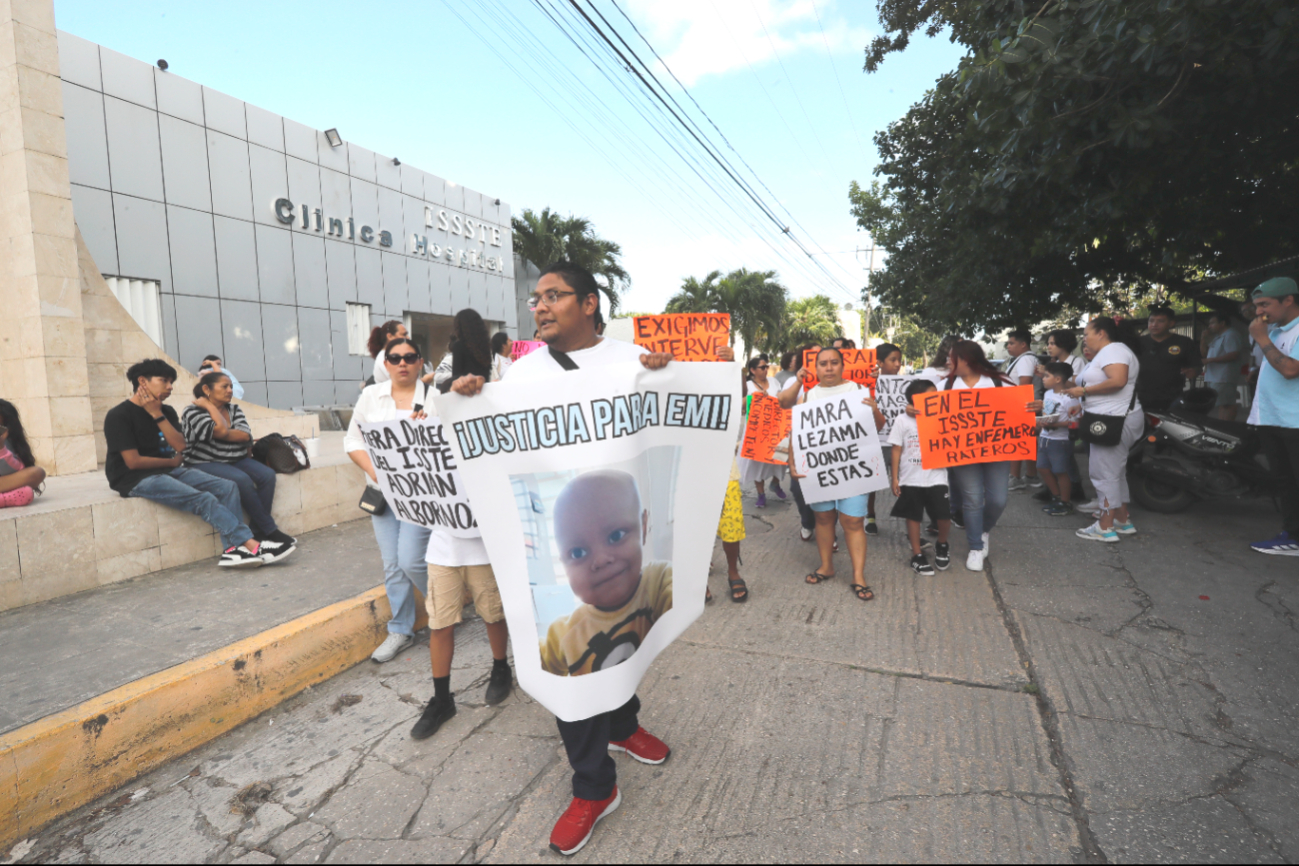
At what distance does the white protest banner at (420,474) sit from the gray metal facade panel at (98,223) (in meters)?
13.8

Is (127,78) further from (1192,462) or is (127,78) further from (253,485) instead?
(1192,462)

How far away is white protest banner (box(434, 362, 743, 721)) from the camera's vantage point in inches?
83.5

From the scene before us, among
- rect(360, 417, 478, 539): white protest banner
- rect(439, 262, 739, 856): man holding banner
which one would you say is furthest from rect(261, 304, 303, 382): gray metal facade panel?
rect(439, 262, 739, 856): man holding banner

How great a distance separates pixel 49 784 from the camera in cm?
259

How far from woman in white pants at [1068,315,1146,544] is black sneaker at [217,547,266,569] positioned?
6.80 meters

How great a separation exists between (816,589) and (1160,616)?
80.7 inches

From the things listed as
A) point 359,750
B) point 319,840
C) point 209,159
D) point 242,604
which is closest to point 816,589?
point 359,750

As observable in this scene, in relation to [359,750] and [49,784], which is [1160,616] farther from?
[49,784]

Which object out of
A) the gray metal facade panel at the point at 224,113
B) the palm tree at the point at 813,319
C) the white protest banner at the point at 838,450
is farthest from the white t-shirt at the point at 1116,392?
the palm tree at the point at 813,319

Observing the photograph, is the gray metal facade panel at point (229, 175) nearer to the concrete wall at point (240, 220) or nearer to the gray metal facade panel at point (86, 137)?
the concrete wall at point (240, 220)

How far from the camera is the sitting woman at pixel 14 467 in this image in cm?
466

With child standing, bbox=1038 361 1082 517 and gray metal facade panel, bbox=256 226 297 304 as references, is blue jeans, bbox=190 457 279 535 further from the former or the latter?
gray metal facade panel, bbox=256 226 297 304

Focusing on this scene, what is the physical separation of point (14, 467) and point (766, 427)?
20.0 ft

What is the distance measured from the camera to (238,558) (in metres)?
4.90
